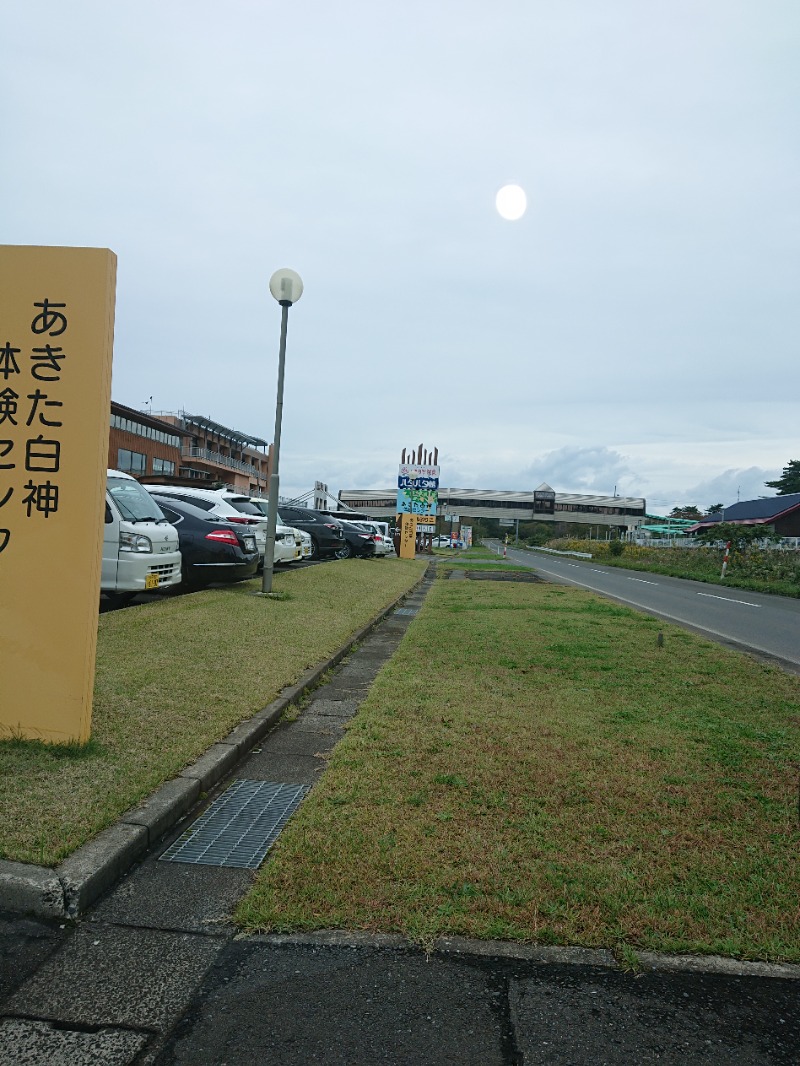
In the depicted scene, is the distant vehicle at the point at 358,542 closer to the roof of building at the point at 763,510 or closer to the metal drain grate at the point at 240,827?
the metal drain grate at the point at 240,827

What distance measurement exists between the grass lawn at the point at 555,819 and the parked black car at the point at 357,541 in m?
18.9

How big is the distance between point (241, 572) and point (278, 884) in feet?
30.6

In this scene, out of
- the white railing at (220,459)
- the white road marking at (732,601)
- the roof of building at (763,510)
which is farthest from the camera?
the white railing at (220,459)

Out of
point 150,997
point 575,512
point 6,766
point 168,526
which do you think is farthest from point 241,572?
point 575,512

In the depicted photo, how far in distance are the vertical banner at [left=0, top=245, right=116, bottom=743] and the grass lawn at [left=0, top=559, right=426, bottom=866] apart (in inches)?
13.0

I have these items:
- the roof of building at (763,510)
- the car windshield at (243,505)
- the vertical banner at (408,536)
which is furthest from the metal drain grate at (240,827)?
the roof of building at (763,510)

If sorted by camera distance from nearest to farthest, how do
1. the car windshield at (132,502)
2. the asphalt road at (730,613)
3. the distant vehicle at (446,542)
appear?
the car windshield at (132,502) → the asphalt road at (730,613) → the distant vehicle at (446,542)

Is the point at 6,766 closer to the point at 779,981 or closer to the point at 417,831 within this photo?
the point at 417,831

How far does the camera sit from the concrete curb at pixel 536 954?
2689mm

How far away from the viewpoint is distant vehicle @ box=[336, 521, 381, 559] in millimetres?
26141

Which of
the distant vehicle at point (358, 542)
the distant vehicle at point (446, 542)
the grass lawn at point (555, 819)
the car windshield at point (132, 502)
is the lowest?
the distant vehicle at point (446, 542)

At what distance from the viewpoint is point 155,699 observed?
5453 mm

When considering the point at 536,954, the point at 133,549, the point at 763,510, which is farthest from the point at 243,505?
the point at 763,510

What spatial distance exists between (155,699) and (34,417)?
2.09 metres
